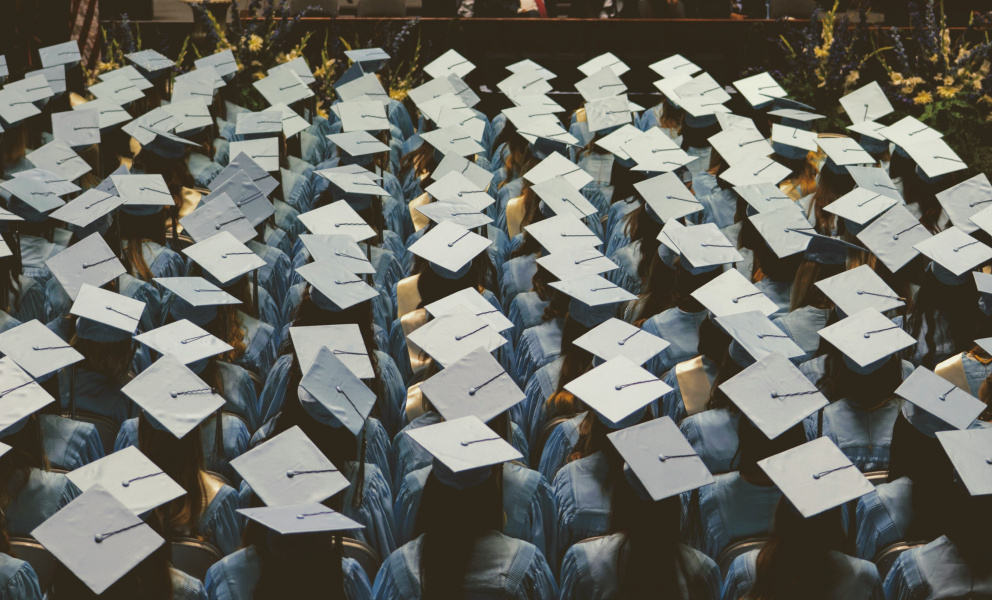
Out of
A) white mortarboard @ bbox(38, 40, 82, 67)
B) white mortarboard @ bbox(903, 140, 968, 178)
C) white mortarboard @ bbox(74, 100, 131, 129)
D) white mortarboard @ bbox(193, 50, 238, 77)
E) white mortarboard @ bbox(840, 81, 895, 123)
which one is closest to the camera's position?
white mortarboard @ bbox(903, 140, 968, 178)

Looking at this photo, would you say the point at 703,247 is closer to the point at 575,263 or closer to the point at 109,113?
the point at 575,263

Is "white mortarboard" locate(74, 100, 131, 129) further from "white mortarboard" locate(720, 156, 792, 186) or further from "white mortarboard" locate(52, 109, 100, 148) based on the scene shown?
"white mortarboard" locate(720, 156, 792, 186)

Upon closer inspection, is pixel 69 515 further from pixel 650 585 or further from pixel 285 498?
pixel 650 585

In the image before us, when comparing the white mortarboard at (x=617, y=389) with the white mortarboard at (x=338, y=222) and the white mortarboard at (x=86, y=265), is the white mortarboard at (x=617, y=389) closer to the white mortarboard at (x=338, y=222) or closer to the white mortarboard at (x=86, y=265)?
the white mortarboard at (x=338, y=222)

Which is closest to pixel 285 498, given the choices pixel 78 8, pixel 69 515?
pixel 69 515

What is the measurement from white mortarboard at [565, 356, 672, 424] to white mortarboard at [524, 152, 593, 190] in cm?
197

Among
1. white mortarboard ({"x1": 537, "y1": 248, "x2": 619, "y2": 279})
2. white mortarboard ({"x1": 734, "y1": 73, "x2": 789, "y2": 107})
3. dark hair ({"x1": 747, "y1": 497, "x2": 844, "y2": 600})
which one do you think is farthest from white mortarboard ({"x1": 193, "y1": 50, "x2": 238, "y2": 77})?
dark hair ({"x1": 747, "y1": 497, "x2": 844, "y2": 600})

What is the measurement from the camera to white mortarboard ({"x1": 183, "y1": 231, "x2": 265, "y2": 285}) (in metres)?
3.71

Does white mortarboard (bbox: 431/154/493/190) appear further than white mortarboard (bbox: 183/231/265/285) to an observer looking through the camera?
Yes

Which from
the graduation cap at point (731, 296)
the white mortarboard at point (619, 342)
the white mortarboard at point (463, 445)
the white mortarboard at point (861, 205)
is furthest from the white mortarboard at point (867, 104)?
the white mortarboard at point (463, 445)

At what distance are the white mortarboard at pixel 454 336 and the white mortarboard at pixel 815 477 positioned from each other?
1.07 metres

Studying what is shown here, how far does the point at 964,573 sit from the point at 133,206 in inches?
140

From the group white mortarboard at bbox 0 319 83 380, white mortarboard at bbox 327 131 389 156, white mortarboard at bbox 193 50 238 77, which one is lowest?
white mortarboard at bbox 0 319 83 380

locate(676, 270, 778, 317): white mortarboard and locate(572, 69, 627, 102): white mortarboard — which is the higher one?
locate(572, 69, 627, 102): white mortarboard
